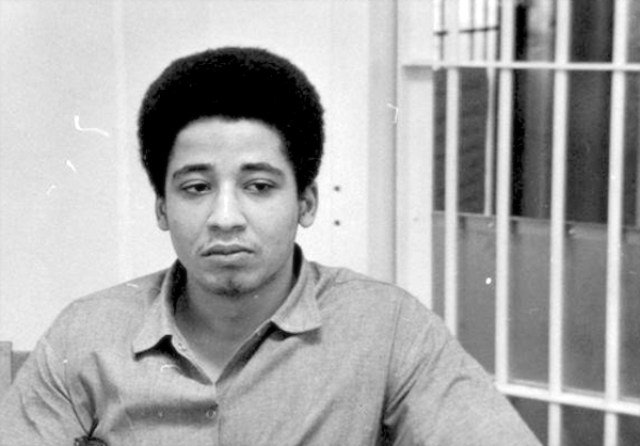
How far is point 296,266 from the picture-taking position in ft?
5.65

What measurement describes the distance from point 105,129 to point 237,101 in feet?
2.71

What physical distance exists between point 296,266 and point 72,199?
2.72ft

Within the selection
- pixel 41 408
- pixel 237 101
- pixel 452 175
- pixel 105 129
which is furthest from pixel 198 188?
pixel 105 129

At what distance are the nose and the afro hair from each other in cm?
11

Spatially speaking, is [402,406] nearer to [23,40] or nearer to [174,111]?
[174,111]

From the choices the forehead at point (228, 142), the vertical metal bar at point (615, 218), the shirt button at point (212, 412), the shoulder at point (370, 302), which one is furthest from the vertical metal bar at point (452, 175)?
the shirt button at point (212, 412)

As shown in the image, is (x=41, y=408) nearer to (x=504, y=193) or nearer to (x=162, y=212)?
(x=162, y=212)

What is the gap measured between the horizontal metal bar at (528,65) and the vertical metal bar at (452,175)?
0.02m

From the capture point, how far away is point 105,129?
7.68 ft

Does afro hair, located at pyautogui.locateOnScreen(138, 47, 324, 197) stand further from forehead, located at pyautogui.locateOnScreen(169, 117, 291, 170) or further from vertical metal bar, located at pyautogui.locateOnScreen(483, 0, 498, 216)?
vertical metal bar, located at pyautogui.locateOnScreen(483, 0, 498, 216)

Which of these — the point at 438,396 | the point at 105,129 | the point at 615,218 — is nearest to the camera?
the point at 438,396

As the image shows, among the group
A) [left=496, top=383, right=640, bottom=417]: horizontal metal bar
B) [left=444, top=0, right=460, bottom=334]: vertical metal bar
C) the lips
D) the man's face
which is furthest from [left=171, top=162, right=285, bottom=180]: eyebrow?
[left=496, top=383, right=640, bottom=417]: horizontal metal bar

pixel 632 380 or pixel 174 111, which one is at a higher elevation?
pixel 174 111

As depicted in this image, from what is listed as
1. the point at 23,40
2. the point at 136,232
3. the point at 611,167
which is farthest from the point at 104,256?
the point at 611,167
